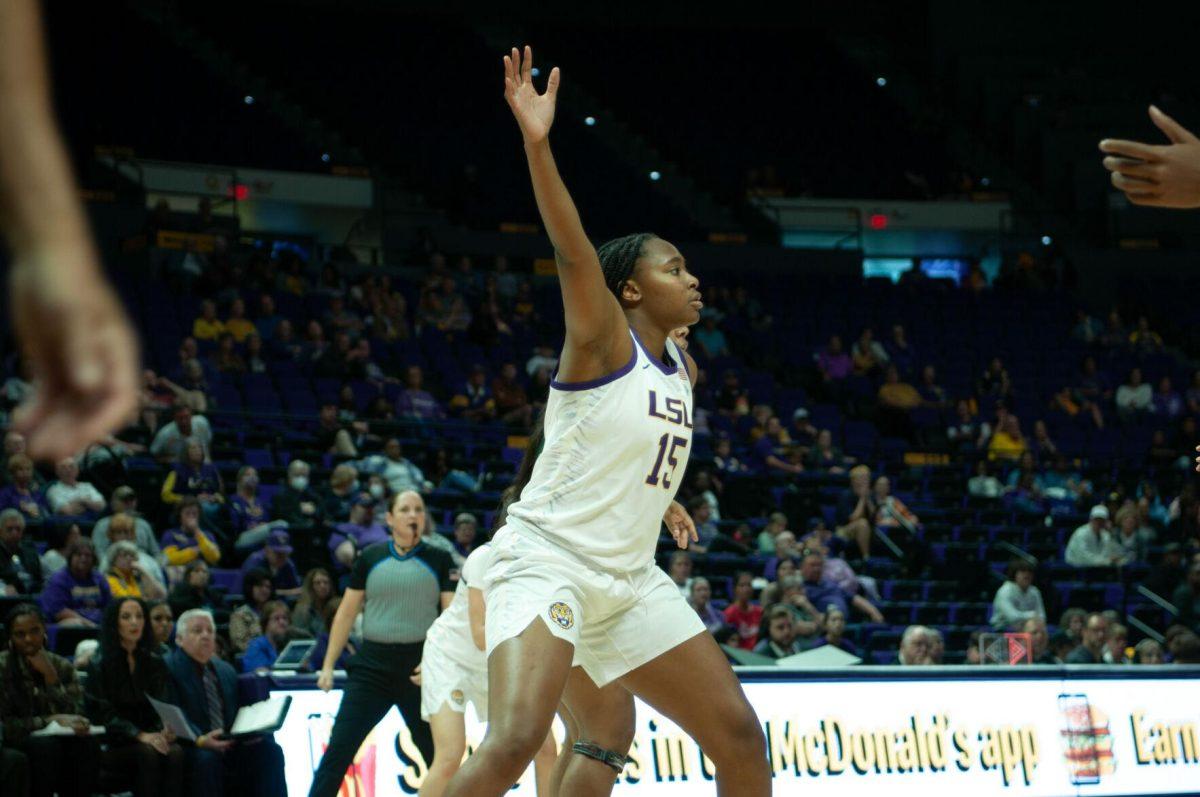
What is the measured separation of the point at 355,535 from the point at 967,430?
35.2ft

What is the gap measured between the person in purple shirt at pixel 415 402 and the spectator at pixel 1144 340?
1205 cm

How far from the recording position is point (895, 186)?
3064 centimetres

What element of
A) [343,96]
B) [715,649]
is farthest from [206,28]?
[715,649]

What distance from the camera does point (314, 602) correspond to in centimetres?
1191

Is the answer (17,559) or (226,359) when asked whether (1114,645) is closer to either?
(17,559)

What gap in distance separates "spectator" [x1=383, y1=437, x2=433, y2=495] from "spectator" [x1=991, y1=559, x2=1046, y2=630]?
5.58m

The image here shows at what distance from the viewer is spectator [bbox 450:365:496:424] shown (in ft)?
61.3

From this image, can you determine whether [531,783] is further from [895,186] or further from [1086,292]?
[895,186]

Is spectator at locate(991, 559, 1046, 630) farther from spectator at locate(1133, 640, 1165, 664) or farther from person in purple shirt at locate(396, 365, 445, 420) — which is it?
person in purple shirt at locate(396, 365, 445, 420)

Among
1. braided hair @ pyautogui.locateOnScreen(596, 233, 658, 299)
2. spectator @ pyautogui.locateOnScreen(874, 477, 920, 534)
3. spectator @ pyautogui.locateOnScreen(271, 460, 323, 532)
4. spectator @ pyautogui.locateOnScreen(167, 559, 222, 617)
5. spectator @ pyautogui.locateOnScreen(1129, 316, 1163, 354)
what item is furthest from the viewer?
spectator @ pyautogui.locateOnScreen(1129, 316, 1163, 354)

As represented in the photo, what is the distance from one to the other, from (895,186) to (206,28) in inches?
510

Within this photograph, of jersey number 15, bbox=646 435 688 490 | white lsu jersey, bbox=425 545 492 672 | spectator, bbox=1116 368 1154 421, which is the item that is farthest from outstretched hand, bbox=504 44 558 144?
spectator, bbox=1116 368 1154 421

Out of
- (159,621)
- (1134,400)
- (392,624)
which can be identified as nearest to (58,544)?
(159,621)

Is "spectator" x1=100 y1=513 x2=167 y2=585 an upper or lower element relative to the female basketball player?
lower
